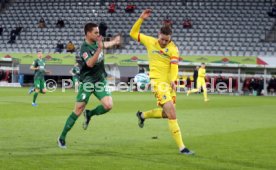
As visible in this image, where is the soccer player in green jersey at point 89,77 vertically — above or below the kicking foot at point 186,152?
above

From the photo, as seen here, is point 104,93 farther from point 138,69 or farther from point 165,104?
point 138,69

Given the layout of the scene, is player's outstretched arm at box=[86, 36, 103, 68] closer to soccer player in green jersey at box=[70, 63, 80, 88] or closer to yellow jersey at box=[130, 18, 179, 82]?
yellow jersey at box=[130, 18, 179, 82]

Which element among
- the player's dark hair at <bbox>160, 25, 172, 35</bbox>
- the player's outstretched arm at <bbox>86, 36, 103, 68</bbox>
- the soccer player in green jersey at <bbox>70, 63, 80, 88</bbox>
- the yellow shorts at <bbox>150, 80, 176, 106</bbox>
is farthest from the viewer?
the soccer player in green jersey at <bbox>70, 63, 80, 88</bbox>

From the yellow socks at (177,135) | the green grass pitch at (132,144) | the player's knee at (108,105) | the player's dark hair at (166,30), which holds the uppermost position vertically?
the player's dark hair at (166,30)

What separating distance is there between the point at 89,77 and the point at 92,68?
176mm

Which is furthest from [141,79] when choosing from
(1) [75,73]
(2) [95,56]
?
(2) [95,56]

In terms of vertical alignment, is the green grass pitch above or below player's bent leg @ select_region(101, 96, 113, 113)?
below

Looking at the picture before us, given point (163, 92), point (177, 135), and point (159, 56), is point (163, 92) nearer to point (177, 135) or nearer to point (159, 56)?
point (159, 56)

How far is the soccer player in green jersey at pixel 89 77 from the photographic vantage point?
34.6ft

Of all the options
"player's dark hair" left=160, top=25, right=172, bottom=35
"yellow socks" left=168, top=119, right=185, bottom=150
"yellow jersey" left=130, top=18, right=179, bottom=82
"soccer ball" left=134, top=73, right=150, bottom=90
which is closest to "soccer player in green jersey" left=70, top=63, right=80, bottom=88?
"soccer ball" left=134, top=73, right=150, bottom=90

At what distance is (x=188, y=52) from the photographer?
45562 mm

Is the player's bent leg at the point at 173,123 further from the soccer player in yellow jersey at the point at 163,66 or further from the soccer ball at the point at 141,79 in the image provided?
the soccer ball at the point at 141,79

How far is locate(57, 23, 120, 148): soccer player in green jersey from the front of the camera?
10539mm

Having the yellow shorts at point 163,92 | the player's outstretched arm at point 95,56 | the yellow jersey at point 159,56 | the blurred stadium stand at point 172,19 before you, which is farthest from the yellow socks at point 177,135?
the blurred stadium stand at point 172,19
